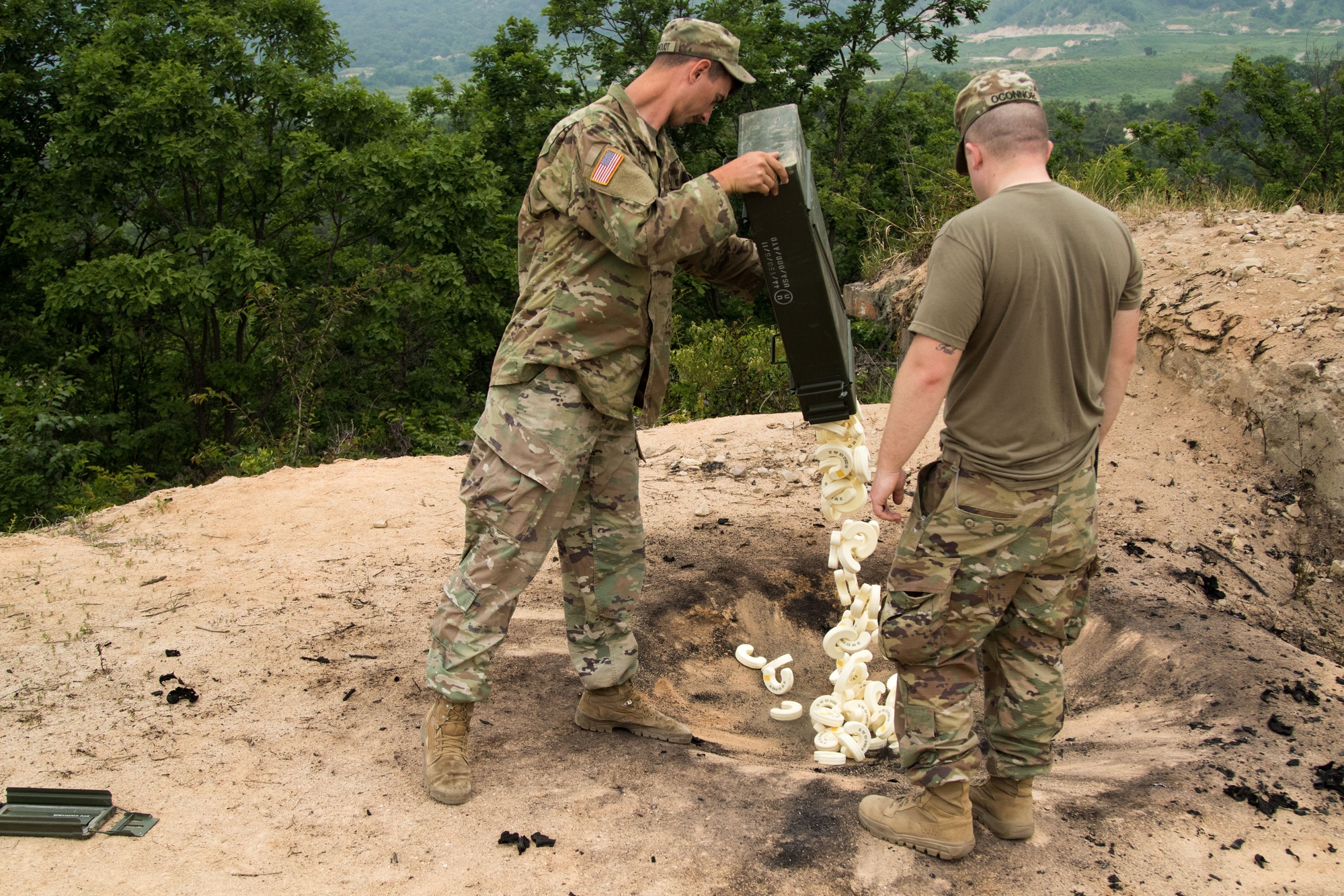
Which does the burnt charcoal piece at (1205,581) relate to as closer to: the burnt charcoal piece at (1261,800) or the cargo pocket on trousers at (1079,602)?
the burnt charcoal piece at (1261,800)

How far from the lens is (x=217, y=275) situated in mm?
13164

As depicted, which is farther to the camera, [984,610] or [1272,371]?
[1272,371]

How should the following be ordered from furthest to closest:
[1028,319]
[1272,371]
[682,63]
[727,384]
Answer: [727,384]
[1272,371]
[682,63]
[1028,319]

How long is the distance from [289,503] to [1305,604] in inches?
213

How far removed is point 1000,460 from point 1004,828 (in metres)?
1.11

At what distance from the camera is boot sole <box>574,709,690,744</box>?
337 cm

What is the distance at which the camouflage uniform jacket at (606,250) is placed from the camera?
2.68 m

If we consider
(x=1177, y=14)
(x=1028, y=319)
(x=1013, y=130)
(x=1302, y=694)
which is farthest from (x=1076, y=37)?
(x=1028, y=319)

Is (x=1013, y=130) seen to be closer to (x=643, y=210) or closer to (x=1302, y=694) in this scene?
(x=643, y=210)

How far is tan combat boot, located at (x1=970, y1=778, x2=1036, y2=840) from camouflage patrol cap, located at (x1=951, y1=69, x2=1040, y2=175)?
1.79 m

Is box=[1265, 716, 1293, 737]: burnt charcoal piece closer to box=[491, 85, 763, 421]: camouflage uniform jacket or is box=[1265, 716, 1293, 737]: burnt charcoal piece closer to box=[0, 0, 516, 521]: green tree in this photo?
box=[491, 85, 763, 421]: camouflage uniform jacket

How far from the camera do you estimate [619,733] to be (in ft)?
11.1

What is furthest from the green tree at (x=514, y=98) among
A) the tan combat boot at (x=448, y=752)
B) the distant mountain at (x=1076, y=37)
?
the distant mountain at (x=1076, y=37)

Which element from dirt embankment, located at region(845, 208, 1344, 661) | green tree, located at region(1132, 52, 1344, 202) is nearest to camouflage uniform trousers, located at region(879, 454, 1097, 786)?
dirt embankment, located at region(845, 208, 1344, 661)
